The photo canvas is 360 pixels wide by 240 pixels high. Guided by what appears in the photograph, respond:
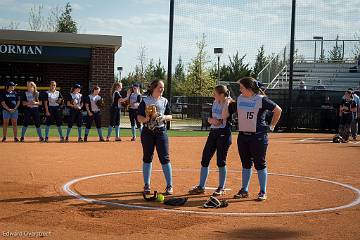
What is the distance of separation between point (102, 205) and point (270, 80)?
89.0 ft

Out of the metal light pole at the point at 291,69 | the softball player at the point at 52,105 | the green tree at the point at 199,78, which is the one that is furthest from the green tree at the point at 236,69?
the softball player at the point at 52,105

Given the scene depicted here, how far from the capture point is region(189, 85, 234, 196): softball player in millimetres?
8227

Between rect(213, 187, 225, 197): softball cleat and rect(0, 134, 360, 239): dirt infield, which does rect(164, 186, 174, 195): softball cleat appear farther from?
rect(213, 187, 225, 197): softball cleat

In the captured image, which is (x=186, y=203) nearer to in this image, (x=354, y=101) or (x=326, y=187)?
(x=326, y=187)

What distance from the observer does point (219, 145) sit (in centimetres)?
824

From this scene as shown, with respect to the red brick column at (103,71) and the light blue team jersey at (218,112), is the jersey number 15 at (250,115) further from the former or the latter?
the red brick column at (103,71)

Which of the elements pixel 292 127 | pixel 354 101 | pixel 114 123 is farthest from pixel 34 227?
pixel 292 127

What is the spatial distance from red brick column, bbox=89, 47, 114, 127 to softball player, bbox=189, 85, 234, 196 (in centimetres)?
1614

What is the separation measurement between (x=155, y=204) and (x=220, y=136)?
1.71 meters

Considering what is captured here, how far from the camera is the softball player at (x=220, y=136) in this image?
8.23m

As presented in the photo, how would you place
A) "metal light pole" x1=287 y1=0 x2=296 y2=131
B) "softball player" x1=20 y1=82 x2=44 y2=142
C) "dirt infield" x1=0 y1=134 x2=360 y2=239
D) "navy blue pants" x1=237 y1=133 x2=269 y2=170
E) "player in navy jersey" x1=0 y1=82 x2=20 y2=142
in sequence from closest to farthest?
1. "dirt infield" x1=0 y1=134 x2=360 y2=239
2. "navy blue pants" x1=237 y1=133 x2=269 y2=170
3. "player in navy jersey" x1=0 y1=82 x2=20 y2=142
4. "softball player" x1=20 y1=82 x2=44 y2=142
5. "metal light pole" x1=287 y1=0 x2=296 y2=131

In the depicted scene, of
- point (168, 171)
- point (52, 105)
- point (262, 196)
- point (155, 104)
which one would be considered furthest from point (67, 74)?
point (262, 196)

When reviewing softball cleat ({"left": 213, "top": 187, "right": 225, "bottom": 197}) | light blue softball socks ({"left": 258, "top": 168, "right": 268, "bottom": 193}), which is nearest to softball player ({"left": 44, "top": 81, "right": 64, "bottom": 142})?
softball cleat ({"left": 213, "top": 187, "right": 225, "bottom": 197})

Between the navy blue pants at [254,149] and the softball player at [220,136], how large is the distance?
0.30 metres
